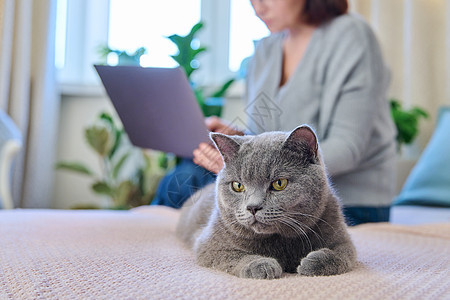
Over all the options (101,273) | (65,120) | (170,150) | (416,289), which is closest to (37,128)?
(65,120)

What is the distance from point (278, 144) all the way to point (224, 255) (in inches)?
8.0

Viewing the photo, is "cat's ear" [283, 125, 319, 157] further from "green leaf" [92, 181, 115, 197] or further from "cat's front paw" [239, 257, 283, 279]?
"green leaf" [92, 181, 115, 197]

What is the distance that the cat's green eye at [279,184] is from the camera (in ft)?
2.25

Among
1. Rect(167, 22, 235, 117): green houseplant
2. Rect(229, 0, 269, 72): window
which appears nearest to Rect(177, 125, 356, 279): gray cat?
Rect(167, 22, 235, 117): green houseplant

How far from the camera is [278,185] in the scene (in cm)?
69

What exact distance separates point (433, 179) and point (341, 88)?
89 cm

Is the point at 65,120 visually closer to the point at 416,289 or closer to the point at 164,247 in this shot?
the point at 164,247

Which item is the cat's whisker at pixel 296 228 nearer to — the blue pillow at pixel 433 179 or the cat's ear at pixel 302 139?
the cat's ear at pixel 302 139

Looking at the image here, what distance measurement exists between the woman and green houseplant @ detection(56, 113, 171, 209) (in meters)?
1.50

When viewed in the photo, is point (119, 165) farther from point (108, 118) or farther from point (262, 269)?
point (262, 269)

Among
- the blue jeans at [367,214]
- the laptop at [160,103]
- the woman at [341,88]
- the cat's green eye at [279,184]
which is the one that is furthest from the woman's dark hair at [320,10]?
the cat's green eye at [279,184]

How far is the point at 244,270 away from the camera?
26.3 inches

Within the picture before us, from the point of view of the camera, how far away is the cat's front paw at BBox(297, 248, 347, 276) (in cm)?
67

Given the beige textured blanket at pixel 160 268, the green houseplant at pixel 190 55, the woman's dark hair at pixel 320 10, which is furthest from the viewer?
the green houseplant at pixel 190 55
